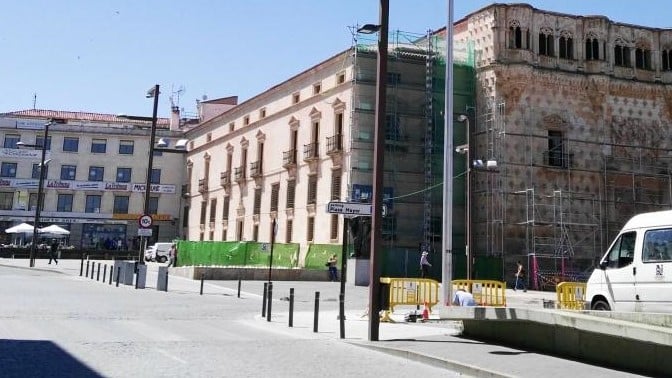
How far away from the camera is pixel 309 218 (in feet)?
144

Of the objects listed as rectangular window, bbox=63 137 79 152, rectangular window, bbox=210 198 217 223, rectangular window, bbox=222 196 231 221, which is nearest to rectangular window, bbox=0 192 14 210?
rectangular window, bbox=63 137 79 152

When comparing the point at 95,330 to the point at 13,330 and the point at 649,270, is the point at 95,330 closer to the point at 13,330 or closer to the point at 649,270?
the point at 13,330

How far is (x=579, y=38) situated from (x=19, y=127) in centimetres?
5339

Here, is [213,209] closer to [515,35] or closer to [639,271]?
[515,35]

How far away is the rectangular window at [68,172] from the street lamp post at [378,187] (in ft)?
196

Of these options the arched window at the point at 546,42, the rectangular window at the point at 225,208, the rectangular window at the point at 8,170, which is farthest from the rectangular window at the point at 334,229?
the rectangular window at the point at 8,170

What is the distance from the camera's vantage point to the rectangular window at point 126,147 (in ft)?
222

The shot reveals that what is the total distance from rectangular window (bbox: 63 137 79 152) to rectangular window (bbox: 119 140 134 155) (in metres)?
4.29

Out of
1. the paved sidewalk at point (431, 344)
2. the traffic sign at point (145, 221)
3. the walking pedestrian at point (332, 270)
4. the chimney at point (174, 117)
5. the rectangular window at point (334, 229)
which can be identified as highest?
the chimney at point (174, 117)

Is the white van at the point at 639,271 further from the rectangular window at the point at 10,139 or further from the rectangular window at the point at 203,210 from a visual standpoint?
the rectangular window at the point at 10,139

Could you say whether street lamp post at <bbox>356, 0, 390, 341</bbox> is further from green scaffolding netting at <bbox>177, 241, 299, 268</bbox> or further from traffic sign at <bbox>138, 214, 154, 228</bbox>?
green scaffolding netting at <bbox>177, 241, 299, 268</bbox>

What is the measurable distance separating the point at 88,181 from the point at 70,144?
430cm

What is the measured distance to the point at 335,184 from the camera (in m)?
41.2

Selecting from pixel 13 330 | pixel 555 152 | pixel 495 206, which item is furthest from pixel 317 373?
pixel 555 152
